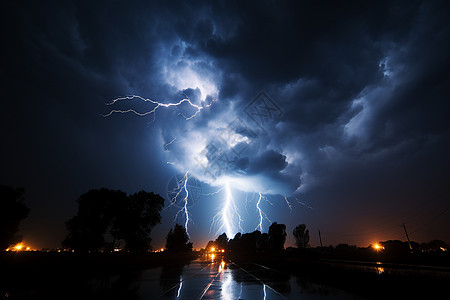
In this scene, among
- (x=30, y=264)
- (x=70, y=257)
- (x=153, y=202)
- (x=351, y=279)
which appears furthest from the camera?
(x=153, y=202)

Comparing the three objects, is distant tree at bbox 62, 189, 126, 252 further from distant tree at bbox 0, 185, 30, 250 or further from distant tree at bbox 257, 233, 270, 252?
distant tree at bbox 257, 233, 270, 252

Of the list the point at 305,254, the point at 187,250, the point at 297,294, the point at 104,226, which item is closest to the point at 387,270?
the point at 297,294

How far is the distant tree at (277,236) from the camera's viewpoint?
93387 millimetres

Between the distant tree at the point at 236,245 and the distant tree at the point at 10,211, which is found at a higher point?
the distant tree at the point at 10,211

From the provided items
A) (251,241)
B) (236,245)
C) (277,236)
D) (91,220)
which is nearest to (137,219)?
(91,220)

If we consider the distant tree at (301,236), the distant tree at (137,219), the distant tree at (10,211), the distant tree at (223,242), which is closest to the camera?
the distant tree at (10,211)

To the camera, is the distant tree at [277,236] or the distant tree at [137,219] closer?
the distant tree at [137,219]

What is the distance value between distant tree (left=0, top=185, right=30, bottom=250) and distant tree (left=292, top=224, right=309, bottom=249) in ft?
319

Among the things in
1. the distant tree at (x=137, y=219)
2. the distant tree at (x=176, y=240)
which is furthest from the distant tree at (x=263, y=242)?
the distant tree at (x=137, y=219)

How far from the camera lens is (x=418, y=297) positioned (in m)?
8.88

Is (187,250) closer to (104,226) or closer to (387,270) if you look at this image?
(104,226)

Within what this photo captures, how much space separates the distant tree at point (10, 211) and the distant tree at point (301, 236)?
9719 cm

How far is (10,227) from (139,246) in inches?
953

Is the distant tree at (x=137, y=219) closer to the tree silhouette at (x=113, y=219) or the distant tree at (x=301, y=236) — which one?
the tree silhouette at (x=113, y=219)
